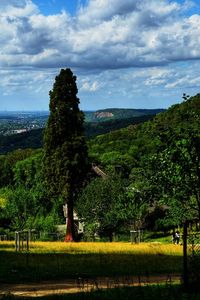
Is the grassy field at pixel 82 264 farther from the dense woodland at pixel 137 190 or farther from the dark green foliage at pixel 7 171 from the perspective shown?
the dark green foliage at pixel 7 171

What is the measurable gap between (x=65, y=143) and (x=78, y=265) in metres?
25.7

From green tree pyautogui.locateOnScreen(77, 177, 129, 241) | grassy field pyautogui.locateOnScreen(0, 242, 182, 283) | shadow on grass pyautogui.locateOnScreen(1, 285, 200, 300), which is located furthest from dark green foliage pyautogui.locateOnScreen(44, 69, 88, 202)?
shadow on grass pyautogui.locateOnScreen(1, 285, 200, 300)

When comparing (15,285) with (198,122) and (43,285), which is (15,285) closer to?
(43,285)

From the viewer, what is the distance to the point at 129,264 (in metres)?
25.4

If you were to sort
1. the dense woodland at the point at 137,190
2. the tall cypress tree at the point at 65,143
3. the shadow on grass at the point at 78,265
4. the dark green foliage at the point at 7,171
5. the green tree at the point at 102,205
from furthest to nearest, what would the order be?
the dark green foliage at the point at 7,171
the green tree at the point at 102,205
the tall cypress tree at the point at 65,143
the shadow on grass at the point at 78,265
the dense woodland at the point at 137,190

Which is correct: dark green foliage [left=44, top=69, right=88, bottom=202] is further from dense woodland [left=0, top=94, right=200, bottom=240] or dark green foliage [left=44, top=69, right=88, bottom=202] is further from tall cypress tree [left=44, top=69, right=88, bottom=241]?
dense woodland [left=0, top=94, right=200, bottom=240]

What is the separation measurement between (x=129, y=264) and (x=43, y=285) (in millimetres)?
7203

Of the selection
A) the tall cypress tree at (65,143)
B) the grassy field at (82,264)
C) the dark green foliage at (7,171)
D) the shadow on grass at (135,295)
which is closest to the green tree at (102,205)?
the tall cypress tree at (65,143)

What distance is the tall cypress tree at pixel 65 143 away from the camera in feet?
164

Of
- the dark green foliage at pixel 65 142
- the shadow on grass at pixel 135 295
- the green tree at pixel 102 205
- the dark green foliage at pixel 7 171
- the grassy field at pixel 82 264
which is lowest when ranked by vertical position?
the dark green foliage at pixel 7 171

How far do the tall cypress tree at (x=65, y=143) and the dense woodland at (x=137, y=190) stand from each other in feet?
6.94

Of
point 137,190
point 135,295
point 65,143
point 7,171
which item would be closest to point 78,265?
point 137,190

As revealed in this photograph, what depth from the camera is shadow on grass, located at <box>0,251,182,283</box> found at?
2140 cm

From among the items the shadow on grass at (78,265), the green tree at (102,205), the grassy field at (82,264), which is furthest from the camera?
the green tree at (102,205)
